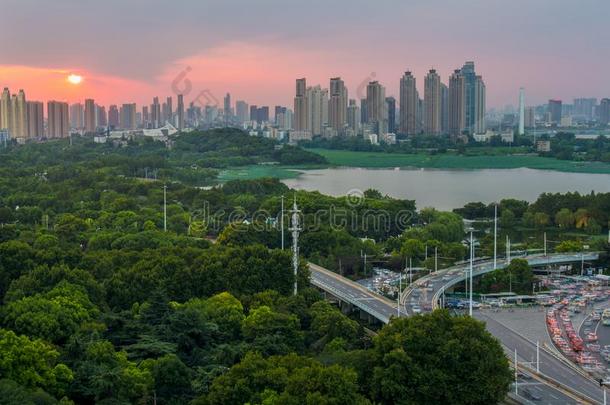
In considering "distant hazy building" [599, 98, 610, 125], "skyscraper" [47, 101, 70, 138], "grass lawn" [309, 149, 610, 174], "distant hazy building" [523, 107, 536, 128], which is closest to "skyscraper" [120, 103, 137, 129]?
"skyscraper" [47, 101, 70, 138]

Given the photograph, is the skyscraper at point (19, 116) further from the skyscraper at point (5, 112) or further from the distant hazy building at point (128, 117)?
the distant hazy building at point (128, 117)

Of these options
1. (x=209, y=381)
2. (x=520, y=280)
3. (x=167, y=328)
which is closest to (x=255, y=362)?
(x=209, y=381)

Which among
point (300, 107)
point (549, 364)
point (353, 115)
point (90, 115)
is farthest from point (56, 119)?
point (549, 364)

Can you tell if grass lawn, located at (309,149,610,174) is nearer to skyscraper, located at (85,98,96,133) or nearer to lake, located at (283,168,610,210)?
lake, located at (283,168,610,210)

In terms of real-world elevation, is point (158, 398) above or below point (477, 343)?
below

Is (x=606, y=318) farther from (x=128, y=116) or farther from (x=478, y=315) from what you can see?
(x=128, y=116)

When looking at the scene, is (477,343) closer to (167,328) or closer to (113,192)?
(167,328)

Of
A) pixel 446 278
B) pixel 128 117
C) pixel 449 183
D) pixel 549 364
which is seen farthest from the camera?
pixel 128 117
